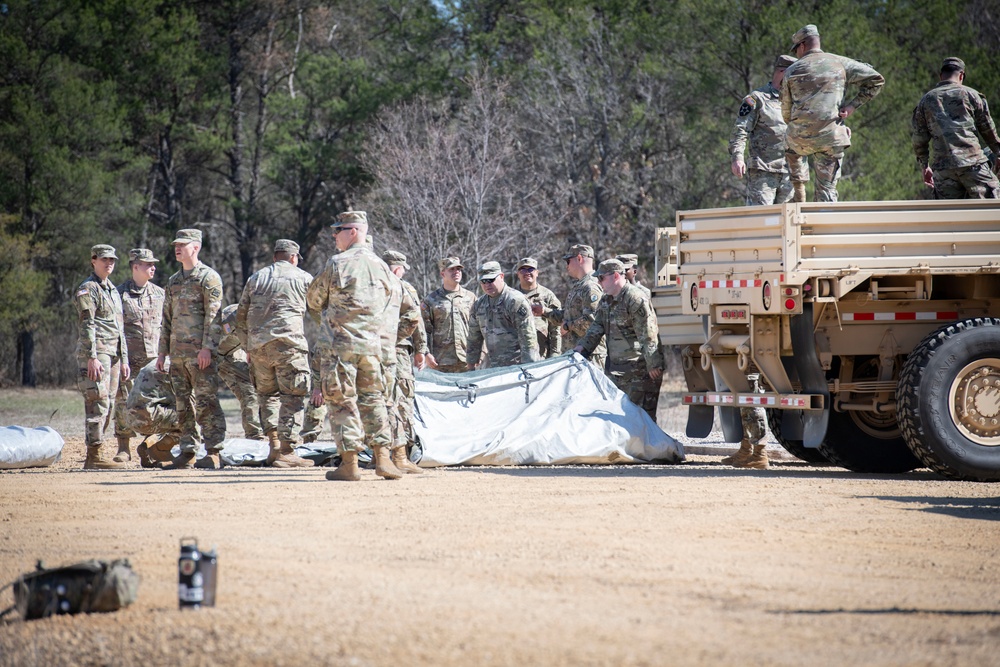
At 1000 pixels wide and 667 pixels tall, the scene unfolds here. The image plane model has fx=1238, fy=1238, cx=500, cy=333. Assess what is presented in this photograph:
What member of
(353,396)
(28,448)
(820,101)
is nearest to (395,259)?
(353,396)

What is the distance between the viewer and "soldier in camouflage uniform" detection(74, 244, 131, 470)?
41.9 feet

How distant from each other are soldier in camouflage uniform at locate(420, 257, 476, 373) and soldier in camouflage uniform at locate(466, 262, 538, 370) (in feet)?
0.51

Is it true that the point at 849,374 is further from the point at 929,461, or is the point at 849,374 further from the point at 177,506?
the point at 177,506

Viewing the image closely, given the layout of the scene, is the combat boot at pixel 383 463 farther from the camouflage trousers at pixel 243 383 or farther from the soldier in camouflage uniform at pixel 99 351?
the soldier in camouflage uniform at pixel 99 351

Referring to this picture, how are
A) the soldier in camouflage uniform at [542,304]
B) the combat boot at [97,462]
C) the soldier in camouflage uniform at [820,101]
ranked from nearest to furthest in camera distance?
1. the soldier in camouflage uniform at [820,101]
2. the combat boot at [97,462]
3. the soldier in camouflage uniform at [542,304]

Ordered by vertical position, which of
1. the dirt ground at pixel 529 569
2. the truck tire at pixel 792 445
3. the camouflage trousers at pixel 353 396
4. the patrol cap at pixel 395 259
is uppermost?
the patrol cap at pixel 395 259

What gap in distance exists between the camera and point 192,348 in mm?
12336

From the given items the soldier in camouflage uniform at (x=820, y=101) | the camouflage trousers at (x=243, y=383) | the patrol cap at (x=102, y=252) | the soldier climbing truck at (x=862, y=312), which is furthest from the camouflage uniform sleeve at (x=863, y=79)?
the patrol cap at (x=102, y=252)

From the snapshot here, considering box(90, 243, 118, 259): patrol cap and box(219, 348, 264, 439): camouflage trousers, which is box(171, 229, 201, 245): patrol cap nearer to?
box(90, 243, 118, 259): patrol cap

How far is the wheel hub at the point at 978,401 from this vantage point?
1016 cm

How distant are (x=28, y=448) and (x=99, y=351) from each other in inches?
48.4

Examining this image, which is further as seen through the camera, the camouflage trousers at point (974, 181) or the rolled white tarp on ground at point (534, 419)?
the rolled white tarp on ground at point (534, 419)

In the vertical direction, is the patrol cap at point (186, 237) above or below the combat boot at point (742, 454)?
above

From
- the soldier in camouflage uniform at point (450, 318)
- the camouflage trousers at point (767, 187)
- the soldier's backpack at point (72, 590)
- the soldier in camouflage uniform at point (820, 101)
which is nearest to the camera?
the soldier's backpack at point (72, 590)
